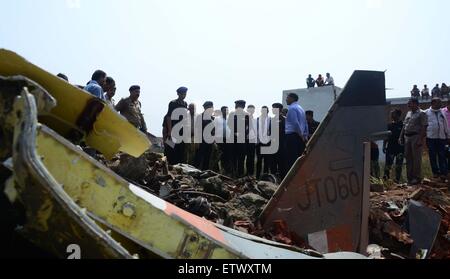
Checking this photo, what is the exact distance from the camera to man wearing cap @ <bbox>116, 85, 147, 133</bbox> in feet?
26.1

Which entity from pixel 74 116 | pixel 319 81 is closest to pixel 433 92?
pixel 319 81

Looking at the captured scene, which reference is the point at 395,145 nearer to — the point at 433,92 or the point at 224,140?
the point at 224,140

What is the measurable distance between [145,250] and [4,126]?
0.74m

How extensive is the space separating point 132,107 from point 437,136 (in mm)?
6675

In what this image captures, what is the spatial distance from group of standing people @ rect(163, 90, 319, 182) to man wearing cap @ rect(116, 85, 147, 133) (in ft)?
3.48

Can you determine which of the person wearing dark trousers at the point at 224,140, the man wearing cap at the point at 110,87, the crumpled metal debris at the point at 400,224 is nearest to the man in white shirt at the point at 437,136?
the crumpled metal debris at the point at 400,224

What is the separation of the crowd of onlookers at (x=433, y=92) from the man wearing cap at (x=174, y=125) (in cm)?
1656

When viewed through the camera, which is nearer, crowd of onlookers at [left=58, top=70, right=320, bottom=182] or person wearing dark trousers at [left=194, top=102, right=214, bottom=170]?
crowd of onlookers at [left=58, top=70, right=320, bottom=182]

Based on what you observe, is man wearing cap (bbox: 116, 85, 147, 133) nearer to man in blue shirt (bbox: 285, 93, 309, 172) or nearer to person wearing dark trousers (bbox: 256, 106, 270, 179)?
man in blue shirt (bbox: 285, 93, 309, 172)

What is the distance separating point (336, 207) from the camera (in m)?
4.45

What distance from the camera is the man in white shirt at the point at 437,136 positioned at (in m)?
10.3

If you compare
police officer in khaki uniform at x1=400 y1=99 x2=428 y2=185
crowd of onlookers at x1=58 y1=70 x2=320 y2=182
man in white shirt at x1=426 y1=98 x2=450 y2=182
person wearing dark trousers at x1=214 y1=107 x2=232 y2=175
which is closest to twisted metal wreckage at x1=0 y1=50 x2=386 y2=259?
crowd of onlookers at x1=58 y1=70 x2=320 y2=182
